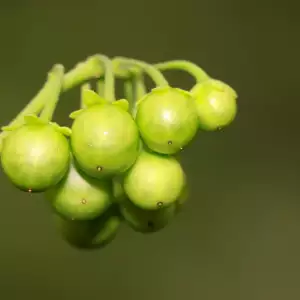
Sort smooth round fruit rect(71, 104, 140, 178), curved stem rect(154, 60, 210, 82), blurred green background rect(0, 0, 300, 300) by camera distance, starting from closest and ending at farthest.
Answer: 1. smooth round fruit rect(71, 104, 140, 178)
2. curved stem rect(154, 60, 210, 82)
3. blurred green background rect(0, 0, 300, 300)

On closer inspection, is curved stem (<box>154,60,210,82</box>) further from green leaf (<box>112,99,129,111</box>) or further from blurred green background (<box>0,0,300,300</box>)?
blurred green background (<box>0,0,300,300</box>)

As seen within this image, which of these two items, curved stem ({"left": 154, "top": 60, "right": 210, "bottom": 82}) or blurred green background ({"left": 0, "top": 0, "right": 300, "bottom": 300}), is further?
blurred green background ({"left": 0, "top": 0, "right": 300, "bottom": 300})

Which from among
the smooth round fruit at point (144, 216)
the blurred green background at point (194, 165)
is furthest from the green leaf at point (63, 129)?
the blurred green background at point (194, 165)

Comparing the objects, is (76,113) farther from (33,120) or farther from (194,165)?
(194,165)

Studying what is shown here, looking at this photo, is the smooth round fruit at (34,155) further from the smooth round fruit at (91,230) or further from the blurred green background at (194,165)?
the blurred green background at (194,165)

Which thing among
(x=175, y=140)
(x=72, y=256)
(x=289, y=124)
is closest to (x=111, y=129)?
(x=175, y=140)

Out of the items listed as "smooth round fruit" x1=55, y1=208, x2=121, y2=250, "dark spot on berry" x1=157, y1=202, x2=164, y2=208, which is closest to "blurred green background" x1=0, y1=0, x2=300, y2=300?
"smooth round fruit" x1=55, y1=208, x2=121, y2=250

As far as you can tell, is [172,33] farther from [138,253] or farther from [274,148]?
[138,253]
